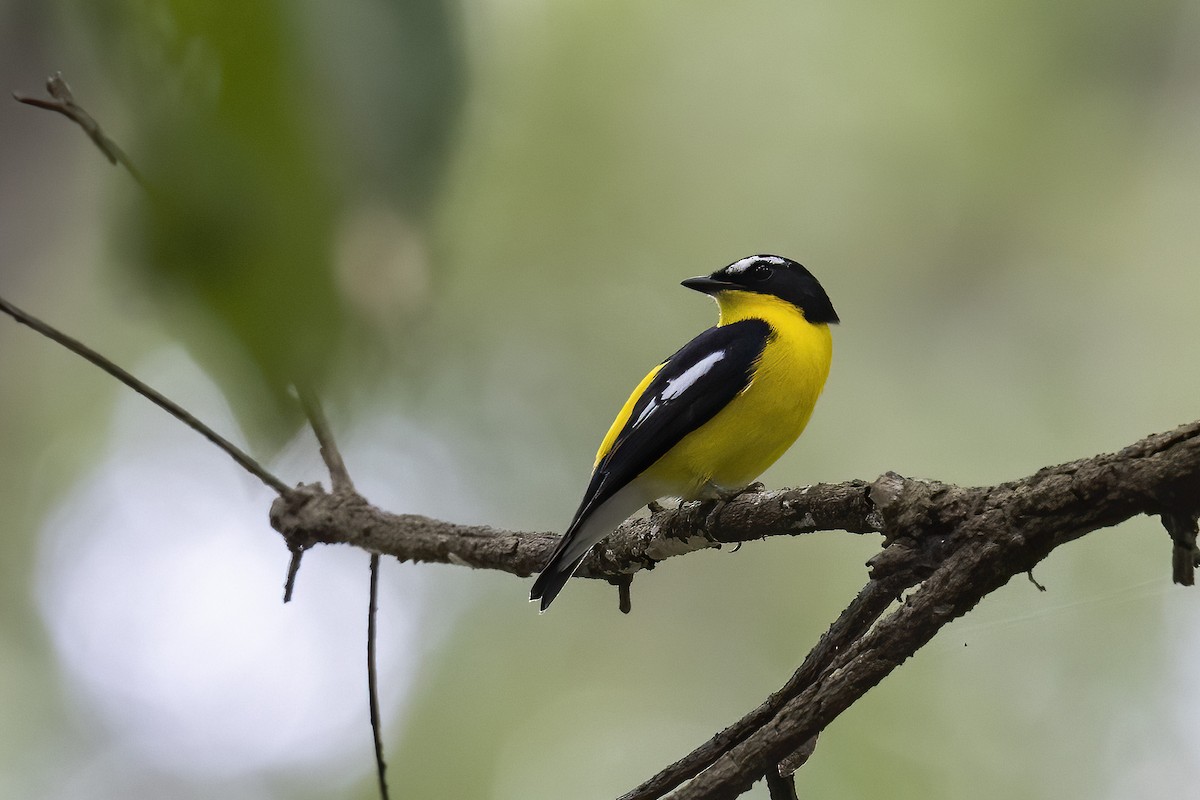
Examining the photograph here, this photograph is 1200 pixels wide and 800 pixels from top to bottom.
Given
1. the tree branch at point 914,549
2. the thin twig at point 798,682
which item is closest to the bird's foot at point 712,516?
the tree branch at point 914,549

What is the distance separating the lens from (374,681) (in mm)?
2027

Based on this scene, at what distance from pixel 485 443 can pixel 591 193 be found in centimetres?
102

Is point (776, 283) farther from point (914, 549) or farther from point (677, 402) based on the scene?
point (914, 549)

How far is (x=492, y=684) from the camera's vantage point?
10.4ft

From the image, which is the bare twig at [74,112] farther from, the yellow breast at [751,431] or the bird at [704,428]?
the yellow breast at [751,431]

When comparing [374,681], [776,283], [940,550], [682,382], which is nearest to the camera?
[940,550]

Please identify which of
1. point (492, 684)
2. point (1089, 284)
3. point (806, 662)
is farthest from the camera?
point (492, 684)

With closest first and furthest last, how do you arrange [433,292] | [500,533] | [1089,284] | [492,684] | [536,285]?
[500,533] < [433,292] < [1089,284] < [492,684] < [536,285]

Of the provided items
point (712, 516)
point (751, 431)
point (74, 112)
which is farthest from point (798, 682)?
point (74, 112)

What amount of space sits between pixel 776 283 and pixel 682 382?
1.72ft

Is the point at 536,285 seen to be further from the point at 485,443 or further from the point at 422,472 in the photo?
the point at 422,472

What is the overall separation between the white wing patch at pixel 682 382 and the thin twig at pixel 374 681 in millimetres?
687

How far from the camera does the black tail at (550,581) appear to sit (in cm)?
185

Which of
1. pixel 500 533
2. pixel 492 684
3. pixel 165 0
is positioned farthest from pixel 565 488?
pixel 165 0
